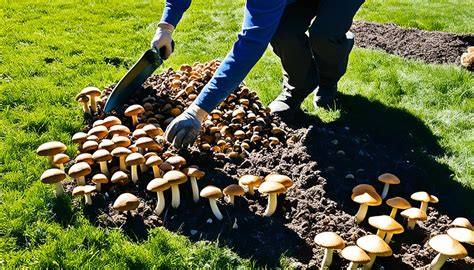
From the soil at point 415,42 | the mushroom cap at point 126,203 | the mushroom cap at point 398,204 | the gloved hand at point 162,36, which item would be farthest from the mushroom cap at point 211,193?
the soil at point 415,42

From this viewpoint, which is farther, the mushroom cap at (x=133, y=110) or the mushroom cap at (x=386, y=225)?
the mushroom cap at (x=133, y=110)

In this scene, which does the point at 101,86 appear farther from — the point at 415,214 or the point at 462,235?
the point at 462,235

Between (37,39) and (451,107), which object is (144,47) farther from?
(451,107)

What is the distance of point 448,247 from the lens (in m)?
2.89

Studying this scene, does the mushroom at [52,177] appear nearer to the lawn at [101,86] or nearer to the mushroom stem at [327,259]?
the lawn at [101,86]

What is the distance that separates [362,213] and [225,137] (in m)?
1.57

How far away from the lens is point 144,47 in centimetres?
705

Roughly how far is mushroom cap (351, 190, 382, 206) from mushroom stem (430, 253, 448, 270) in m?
0.53

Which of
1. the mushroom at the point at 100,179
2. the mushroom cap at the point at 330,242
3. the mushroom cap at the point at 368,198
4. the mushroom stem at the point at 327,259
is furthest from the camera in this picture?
the mushroom at the point at 100,179

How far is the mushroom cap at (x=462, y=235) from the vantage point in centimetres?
295

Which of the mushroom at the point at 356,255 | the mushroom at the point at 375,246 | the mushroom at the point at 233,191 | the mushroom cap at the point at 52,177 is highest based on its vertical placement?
the mushroom at the point at 375,246

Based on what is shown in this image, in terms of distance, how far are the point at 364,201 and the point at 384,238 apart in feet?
0.93

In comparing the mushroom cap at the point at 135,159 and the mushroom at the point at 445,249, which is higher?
the mushroom at the point at 445,249

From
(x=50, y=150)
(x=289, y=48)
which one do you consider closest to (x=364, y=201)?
(x=289, y=48)
